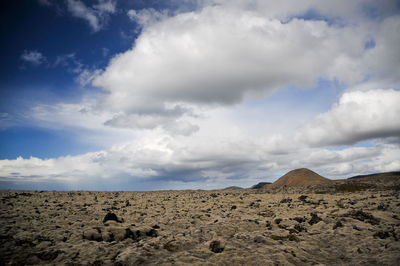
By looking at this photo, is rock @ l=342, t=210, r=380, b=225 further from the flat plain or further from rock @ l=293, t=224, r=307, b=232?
rock @ l=293, t=224, r=307, b=232

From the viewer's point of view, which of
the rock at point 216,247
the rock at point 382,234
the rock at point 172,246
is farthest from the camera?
the rock at point 382,234

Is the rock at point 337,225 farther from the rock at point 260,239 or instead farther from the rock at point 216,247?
the rock at point 216,247

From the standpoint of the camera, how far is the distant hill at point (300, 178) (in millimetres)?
76375

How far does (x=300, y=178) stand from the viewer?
263ft

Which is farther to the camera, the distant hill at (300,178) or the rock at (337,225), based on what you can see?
the distant hill at (300,178)

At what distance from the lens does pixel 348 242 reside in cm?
1220

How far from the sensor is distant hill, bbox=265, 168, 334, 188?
7638 cm

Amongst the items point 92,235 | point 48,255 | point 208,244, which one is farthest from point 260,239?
point 48,255

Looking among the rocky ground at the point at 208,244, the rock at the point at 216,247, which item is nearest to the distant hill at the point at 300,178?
the rocky ground at the point at 208,244

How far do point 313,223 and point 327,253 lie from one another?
592 cm

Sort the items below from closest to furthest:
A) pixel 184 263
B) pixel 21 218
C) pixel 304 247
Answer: pixel 184 263, pixel 304 247, pixel 21 218

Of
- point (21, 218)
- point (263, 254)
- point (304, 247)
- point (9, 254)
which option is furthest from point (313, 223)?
point (21, 218)

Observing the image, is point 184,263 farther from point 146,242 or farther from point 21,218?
point 21,218

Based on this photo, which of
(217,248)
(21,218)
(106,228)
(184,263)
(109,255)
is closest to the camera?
(184,263)
